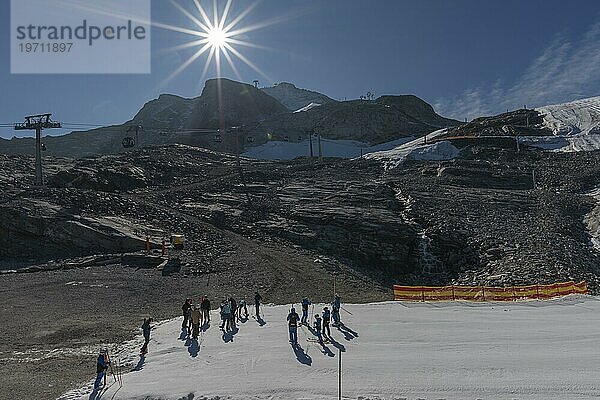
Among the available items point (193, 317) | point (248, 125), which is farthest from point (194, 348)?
point (248, 125)

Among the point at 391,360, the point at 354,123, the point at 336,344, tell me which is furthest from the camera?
the point at 354,123

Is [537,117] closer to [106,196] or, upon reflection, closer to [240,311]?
[106,196]

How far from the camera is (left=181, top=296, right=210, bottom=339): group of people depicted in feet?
56.6

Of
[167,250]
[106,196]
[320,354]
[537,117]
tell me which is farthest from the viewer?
[537,117]

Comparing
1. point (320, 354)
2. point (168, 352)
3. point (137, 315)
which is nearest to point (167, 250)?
point (137, 315)

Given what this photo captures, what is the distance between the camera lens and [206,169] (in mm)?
70188

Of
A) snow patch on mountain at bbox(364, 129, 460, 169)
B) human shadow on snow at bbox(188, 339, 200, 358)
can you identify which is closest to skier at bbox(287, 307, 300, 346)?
human shadow on snow at bbox(188, 339, 200, 358)

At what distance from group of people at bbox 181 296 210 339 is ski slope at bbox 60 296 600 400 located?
45 centimetres

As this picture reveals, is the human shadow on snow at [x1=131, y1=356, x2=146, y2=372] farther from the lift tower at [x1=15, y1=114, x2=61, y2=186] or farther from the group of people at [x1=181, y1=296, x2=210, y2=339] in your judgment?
the lift tower at [x1=15, y1=114, x2=61, y2=186]

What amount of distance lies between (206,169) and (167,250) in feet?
119

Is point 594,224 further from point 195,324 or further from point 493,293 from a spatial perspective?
point 195,324

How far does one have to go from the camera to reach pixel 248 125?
413 feet

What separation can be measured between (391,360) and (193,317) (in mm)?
7193

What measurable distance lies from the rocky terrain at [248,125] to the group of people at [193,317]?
84669 mm
